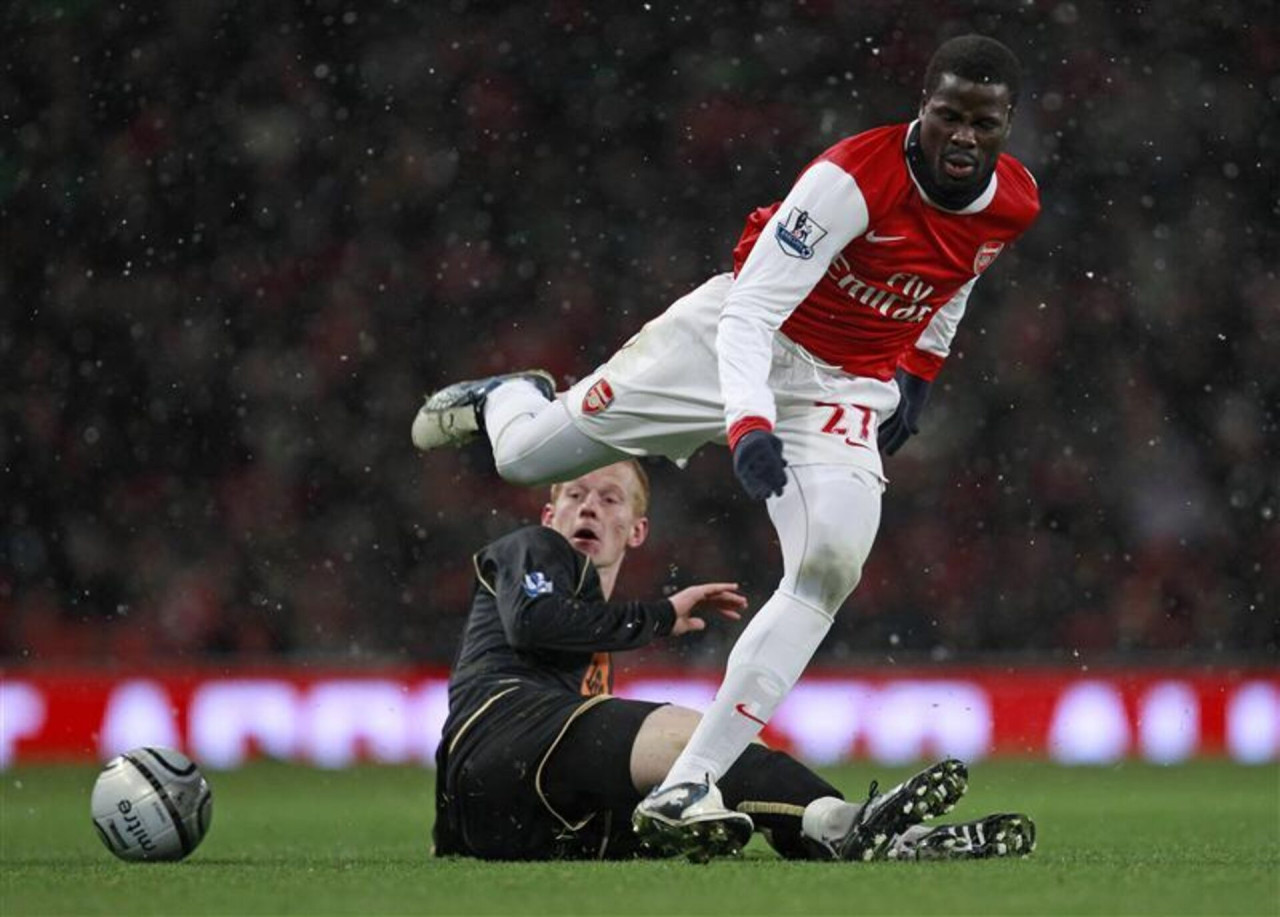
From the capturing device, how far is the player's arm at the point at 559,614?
512cm

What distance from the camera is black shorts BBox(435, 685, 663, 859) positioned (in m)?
5.05

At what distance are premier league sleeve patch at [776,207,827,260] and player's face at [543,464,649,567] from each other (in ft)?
3.26

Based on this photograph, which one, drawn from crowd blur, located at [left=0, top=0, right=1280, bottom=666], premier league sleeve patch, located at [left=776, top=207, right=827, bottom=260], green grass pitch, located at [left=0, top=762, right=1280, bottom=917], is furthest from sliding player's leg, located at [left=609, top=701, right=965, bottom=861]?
crowd blur, located at [left=0, top=0, right=1280, bottom=666]

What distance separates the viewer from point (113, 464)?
11938 millimetres

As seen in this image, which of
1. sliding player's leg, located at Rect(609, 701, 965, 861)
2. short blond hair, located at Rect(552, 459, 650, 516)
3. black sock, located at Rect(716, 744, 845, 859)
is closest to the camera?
sliding player's leg, located at Rect(609, 701, 965, 861)

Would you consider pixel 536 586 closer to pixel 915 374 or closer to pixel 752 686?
pixel 752 686

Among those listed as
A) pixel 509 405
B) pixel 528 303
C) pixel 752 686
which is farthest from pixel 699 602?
pixel 528 303

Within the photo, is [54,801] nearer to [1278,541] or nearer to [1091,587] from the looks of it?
[1091,587]

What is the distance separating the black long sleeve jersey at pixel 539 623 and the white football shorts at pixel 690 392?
0.33 meters

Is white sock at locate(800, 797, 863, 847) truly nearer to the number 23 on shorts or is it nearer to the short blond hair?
the number 23 on shorts

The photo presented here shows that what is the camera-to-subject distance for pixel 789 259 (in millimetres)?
4922

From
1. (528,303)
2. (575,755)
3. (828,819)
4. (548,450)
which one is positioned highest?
(528,303)

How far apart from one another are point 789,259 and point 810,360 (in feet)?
1.24

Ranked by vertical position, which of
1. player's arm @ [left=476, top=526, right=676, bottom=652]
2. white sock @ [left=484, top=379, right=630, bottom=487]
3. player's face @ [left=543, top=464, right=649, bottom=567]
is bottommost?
player's arm @ [left=476, top=526, right=676, bottom=652]
